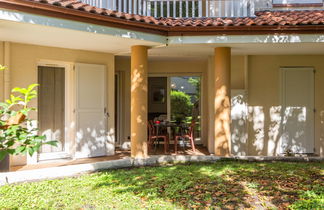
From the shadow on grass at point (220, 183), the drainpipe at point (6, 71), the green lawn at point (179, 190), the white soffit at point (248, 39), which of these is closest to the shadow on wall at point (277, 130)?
the shadow on grass at point (220, 183)

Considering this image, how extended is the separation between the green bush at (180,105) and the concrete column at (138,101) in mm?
3968

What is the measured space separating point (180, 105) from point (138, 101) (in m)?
4.21

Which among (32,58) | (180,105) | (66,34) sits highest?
(66,34)

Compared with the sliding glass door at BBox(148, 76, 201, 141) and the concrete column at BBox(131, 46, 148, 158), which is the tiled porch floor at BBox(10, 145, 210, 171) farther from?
the sliding glass door at BBox(148, 76, 201, 141)

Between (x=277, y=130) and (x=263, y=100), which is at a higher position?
(x=263, y=100)

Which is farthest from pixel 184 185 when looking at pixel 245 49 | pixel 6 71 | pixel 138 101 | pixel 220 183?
pixel 6 71

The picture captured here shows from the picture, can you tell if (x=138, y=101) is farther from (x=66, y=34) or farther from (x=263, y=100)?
(x=263, y=100)

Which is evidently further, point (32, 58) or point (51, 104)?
point (51, 104)

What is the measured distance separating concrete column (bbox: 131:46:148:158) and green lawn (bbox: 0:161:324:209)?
41.1 inches

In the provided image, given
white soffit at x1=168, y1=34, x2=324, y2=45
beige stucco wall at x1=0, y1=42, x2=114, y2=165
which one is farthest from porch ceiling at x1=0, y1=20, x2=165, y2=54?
white soffit at x1=168, y1=34, x2=324, y2=45

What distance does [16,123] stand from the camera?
3055mm

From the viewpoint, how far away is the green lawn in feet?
15.2

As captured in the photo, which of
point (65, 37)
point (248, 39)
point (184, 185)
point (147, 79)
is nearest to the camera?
point (184, 185)

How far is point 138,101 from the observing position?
310 inches
